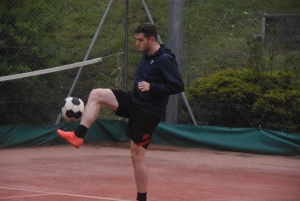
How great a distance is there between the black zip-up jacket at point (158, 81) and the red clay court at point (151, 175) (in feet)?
3.98

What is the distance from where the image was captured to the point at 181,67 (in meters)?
12.3

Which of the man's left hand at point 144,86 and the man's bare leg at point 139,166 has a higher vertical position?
the man's left hand at point 144,86

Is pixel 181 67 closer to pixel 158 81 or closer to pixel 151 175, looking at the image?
pixel 151 175

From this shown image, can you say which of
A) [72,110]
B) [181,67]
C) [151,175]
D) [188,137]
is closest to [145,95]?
[72,110]

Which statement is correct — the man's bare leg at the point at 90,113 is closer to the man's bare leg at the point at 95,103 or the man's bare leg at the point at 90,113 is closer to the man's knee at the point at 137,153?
the man's bare leg at the point at 95,103

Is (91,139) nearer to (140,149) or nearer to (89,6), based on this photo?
(89,6)

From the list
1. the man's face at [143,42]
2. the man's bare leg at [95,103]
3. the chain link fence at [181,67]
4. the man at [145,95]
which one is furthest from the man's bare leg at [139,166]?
the chain link fence at [181,67]

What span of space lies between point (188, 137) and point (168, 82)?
597 centimetres

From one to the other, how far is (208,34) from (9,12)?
4404 mm

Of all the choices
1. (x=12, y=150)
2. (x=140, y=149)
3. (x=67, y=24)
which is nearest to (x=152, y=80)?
(x=140, y=149)

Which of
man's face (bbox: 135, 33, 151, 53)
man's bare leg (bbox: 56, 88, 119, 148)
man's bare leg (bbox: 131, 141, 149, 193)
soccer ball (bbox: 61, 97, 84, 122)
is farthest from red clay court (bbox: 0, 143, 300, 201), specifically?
man's face (bbox: 135, 33, 151, 53)

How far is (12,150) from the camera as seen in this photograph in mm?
11094

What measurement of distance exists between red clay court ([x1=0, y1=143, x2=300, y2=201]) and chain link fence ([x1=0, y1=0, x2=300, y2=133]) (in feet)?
2.74

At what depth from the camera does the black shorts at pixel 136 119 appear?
6.05 meters
